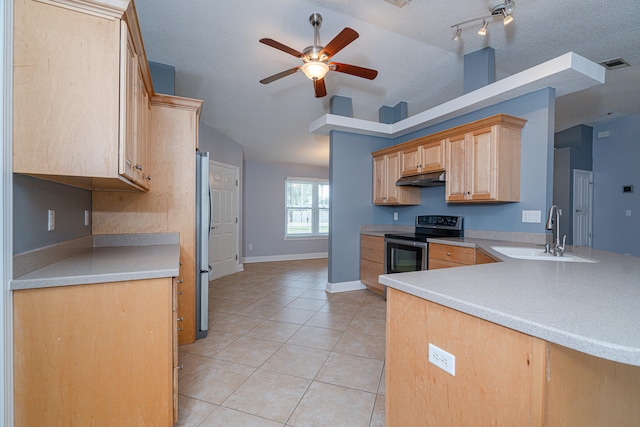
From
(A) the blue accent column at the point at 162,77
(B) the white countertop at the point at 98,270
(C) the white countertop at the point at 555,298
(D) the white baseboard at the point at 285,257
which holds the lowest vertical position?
(D) the white baseboard at the point at 285,257

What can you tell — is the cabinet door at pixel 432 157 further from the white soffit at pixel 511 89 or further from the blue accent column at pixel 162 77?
the blue accent column at pixel 162 77

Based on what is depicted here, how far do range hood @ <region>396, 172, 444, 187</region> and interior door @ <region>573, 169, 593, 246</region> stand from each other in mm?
3671

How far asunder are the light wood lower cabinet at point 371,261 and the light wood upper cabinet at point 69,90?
10.2ft

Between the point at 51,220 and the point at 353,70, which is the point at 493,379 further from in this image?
the point at 353,70

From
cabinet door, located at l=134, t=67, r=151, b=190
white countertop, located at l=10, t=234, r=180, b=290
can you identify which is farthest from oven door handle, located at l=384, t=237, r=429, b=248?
cabinet door, located at l=134, t=67, r=151, b=190

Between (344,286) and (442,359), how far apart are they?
3.22 m

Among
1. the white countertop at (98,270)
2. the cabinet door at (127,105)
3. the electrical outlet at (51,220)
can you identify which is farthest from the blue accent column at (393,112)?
the electrical outlet at (51,220)

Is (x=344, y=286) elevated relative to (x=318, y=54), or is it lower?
lower

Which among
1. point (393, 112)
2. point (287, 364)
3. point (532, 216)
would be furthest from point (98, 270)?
point (393, 112)

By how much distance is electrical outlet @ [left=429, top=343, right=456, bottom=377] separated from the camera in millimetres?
888

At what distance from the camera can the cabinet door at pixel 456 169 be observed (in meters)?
2.96

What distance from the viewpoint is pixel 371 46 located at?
2.97 metres

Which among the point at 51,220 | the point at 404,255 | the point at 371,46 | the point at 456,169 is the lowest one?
the point at 404,255

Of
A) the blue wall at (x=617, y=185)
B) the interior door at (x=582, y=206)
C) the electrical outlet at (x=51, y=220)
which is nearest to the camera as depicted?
the electrical outlet at (x=51, y=220)
